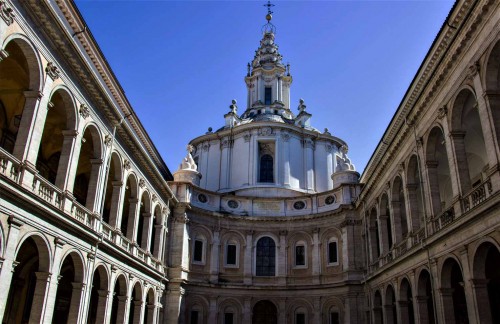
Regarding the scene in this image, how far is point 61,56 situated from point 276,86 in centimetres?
3416

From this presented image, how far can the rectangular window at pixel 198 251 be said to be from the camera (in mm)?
35250

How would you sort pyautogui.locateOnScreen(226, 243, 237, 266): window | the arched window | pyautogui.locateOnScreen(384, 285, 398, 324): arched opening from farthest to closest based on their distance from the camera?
1. the arched window
2. pyautogui.locateOnScreen(226, 243, 237, 266): window
3. pyautogui.locateOnScreen(384, 285, 398, 324): arched opening

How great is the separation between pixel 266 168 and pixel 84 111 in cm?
2511

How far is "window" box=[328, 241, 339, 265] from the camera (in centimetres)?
3544

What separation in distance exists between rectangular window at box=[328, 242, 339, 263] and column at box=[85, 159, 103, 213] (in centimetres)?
2045

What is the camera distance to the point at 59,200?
17.2 meters

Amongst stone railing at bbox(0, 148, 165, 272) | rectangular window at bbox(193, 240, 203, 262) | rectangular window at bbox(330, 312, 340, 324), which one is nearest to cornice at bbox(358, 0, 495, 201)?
rectangular window at bbox(330, 312, 340, 324)

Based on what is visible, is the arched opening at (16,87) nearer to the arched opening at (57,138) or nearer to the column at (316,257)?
the arched opening at (57,138)

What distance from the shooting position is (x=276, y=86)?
4962 centimetres

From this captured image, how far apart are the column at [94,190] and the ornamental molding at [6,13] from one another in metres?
8.30

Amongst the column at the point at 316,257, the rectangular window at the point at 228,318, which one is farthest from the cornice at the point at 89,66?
the column at the point at 316,257

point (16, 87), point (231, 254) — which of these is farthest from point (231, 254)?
point (16, 87)

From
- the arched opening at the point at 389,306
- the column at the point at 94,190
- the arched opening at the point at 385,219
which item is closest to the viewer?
the column at the point at 94,190

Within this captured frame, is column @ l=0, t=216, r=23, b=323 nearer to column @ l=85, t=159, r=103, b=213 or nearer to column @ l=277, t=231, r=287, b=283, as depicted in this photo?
column @ l=85, t=159, r=103, b=213
